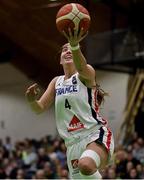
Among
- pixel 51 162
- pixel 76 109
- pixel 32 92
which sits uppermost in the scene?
pixel 32 92

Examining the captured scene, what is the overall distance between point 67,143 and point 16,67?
1659 centimetres

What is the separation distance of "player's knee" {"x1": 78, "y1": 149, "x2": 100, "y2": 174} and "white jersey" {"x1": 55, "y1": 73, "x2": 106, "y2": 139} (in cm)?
42

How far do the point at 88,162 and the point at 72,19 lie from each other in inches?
55.2

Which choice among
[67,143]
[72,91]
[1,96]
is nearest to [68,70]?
[72,91]

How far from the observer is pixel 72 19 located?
17.8 ft

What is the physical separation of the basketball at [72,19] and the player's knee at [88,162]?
122 centimetres

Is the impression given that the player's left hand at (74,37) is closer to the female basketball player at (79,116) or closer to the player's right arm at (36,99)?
the female basketball player at (79,116)

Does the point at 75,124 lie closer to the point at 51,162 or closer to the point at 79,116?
the point at 79,116

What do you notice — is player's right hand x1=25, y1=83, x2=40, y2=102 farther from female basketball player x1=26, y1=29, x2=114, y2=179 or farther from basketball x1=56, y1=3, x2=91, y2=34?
basketball x1=56, y1=3, x2=91, y2=34

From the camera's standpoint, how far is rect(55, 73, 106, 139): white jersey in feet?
19.0

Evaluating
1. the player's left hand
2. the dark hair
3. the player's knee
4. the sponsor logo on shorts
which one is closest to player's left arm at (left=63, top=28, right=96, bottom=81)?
the player's left hand

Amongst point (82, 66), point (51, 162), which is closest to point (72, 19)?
point (82, 66)

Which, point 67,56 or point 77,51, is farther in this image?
point 67,56

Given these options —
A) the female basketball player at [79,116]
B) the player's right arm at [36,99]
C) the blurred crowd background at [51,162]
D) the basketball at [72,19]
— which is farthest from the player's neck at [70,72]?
the blurred crowd background at [51,162]
